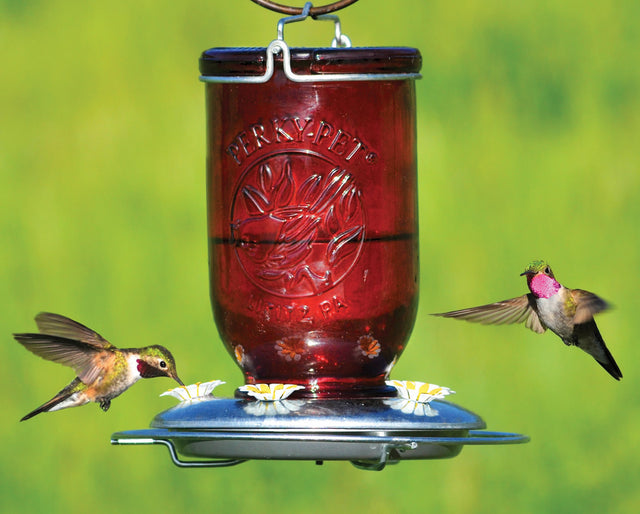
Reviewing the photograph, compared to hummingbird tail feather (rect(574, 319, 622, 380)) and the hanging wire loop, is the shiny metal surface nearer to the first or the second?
hummingbird tail feather (rect(574, 319, 622, 380))

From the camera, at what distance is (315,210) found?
464cm

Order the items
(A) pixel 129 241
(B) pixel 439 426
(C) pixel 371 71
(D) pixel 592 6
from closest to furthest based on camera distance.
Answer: (B) pixel 439 426 < (C) pixel 371 71 < (A) pixel 129 241 < (D) pixel 592 6

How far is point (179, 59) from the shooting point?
9.44 metres

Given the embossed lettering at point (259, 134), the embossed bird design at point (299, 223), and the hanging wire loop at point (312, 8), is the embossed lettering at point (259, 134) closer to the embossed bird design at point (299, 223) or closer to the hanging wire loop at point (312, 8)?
the embossed bird design at point (299, 223)

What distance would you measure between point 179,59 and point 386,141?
488cm

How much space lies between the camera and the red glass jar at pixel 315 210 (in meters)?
4.65

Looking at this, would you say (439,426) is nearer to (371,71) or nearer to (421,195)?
(371,71)

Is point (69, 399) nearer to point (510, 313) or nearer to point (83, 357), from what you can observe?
point (83, 357)

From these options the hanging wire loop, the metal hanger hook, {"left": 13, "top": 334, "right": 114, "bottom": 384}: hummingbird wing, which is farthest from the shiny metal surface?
the hanging wire loop

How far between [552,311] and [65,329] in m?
1.75

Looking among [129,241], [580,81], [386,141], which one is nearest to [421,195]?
[580,81]

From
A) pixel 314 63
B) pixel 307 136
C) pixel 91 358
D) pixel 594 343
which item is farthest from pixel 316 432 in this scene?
pixel 594 343

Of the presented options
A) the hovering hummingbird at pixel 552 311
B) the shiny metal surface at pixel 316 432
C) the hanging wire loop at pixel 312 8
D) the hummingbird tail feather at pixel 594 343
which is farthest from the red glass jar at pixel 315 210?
the hummingbird tail feather at pixel 594 343

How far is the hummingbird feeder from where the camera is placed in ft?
14.6
